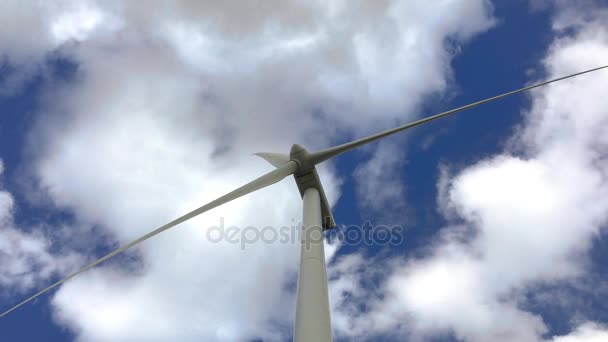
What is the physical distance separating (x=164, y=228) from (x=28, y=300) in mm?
5658

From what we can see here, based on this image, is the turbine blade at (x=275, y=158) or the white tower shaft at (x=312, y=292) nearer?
the white tower shaft at (x=312, y=292)

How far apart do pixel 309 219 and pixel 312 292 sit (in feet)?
15.3

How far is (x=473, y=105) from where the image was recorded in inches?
806

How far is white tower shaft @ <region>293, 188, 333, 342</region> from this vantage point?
1169 centimetres

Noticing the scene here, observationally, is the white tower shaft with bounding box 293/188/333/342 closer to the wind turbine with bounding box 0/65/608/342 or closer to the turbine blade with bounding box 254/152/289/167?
the wind turbine with bounding box 0/65/608/342

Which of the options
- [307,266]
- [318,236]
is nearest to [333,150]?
[318,236]

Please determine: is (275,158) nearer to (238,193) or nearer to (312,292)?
(238,193)

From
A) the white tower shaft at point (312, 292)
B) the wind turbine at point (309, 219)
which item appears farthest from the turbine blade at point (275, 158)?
the white tower shaft at point (312, 292)

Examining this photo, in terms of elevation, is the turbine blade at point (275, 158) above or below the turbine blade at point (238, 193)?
above

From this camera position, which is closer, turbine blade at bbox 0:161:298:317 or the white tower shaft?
the white tower shaft

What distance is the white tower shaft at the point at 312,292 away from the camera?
11.7 m

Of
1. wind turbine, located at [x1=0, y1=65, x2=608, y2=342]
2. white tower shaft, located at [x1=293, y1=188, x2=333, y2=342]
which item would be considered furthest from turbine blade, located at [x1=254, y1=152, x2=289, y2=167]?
white tower shaft, located at [x1=293, y1=188, x2=333, y2=342]

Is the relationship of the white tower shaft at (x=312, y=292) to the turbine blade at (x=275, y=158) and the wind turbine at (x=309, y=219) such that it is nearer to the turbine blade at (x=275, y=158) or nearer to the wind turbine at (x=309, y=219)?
the wind turbine at (x=309, y=219)

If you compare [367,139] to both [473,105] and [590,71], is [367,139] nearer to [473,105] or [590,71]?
[473,105]
